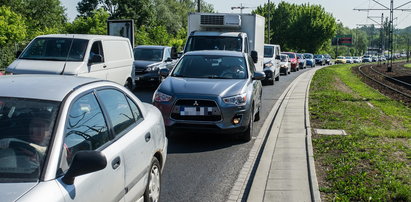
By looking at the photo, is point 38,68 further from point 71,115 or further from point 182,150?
point 71,115

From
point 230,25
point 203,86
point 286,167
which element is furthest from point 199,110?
point 230,25

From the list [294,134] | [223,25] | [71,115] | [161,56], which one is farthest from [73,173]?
[161,56]

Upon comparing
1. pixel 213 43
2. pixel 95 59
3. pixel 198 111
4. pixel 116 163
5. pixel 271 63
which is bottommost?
pixel 198 111

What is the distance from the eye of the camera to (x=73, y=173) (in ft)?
10.6

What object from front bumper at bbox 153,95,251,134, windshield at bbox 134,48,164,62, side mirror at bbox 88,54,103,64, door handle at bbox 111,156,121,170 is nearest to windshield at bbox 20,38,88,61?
side mirror at bbox 88,54,103,64

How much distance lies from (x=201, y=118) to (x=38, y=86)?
5203mm

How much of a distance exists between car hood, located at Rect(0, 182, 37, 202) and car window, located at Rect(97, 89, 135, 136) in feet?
4.42

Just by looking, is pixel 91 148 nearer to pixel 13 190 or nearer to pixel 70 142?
pixel 70 142

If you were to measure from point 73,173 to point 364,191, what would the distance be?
3931 mm

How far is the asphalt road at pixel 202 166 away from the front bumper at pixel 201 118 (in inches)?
13.1

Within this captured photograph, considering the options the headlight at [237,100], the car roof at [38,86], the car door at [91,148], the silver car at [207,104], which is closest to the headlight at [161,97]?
the silver car at [207,104]

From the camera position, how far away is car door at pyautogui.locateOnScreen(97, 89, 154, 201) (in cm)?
430

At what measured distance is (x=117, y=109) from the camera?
461 centimetres

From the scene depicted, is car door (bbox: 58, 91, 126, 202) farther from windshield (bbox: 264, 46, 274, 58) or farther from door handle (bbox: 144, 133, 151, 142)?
windshield (bbox: 264, 46, 274, 58)
